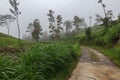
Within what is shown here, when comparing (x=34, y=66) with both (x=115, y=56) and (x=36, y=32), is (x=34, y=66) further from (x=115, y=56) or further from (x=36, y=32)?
(x=36, y=32)

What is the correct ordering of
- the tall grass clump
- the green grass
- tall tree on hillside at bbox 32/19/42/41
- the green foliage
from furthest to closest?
tall tree on hillside at bbox 32/19/42/41
the green foliage
the tall grass clump
the green grass

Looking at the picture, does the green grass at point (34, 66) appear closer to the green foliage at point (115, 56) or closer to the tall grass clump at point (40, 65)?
the tall grass clump at point (40, 65)

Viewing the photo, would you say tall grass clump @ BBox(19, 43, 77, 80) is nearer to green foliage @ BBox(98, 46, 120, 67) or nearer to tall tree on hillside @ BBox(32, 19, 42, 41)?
green foliage @ BBox(98, 46, 120, 67)

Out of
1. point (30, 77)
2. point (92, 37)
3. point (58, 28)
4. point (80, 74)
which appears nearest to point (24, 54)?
point (30, 77)

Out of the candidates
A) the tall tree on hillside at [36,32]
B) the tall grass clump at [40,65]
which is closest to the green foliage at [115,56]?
the tall grass clump at [40,65]

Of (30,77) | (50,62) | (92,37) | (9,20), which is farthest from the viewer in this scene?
(9,20)

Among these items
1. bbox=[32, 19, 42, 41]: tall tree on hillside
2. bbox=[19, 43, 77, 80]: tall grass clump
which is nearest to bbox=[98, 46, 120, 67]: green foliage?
bbox=[19, 43, 77, 80]: tall grass clump

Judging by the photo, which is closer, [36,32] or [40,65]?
[40,65]

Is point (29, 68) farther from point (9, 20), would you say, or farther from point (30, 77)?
point (9, 20)

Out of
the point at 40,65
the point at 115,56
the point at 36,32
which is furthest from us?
the point at 36,32

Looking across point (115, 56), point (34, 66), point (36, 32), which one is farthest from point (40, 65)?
point (36, 32)

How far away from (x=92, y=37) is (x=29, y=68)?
59280 mm

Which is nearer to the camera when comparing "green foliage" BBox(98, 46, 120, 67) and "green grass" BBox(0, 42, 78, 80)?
"green grass" BBox(0, 42, 78, 80)

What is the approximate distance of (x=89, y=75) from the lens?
14.0 metres
